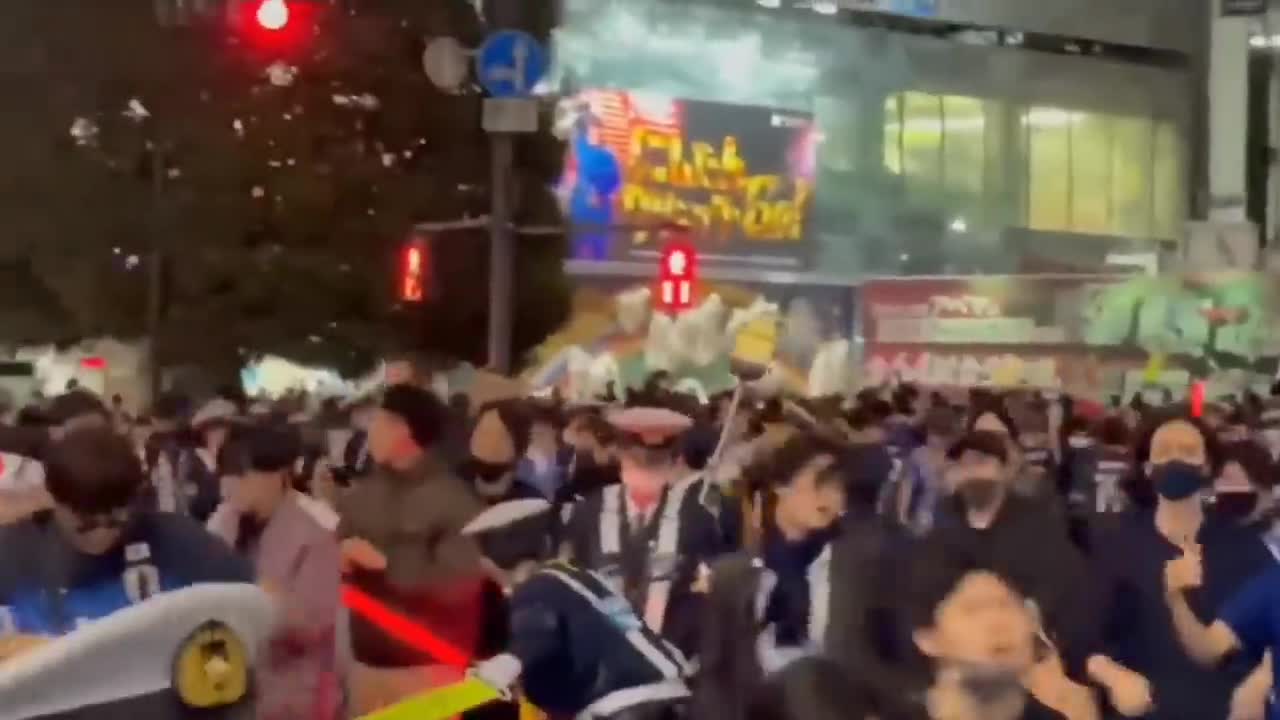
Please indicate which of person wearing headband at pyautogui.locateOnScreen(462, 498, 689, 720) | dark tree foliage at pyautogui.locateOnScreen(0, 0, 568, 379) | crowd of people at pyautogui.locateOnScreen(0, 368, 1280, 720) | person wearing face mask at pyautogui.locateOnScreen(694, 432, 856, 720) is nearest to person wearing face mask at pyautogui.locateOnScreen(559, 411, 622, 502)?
crowd of people at pyautogui.locateOnScreen(0, 368, 1280, 720)

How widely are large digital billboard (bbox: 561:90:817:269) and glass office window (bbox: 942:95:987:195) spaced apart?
170 inches

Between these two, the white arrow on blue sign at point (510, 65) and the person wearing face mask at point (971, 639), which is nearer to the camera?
the person wearing face mask at point (971, 639)

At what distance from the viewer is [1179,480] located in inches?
275

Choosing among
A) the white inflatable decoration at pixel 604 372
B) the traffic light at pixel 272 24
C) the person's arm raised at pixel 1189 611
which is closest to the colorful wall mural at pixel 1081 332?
the white inflatable decoration at pixel 604 372

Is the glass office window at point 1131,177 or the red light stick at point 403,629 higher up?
the glass office window at point 1131,177

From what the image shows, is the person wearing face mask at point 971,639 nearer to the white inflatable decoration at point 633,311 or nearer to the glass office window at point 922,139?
the white inflatable decoration at point 633,311

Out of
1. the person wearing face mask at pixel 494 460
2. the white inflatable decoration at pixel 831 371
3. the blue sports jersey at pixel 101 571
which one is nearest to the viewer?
the blue sports jersey at pixel 101 571

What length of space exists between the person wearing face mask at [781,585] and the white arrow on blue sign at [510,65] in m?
7.66

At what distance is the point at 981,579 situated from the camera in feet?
14.1

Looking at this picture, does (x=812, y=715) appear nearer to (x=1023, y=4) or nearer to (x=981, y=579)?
(x=981, y=579)

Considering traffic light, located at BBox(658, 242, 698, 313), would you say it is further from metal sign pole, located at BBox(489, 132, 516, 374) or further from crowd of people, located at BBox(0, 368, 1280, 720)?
crowd of people, located at BBox(0, 368, 1280, 720)

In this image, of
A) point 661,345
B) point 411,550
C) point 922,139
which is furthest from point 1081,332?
point 411,550

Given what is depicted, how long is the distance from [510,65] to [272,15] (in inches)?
179

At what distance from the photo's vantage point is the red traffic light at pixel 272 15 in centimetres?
1217
